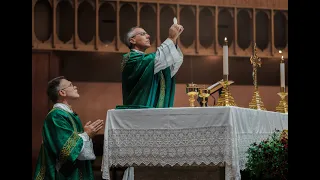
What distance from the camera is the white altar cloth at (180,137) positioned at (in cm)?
436

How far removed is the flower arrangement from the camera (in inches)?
181

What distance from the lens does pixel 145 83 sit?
5.20m

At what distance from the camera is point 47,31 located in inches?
310

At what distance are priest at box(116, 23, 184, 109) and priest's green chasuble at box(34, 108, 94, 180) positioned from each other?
0.49m

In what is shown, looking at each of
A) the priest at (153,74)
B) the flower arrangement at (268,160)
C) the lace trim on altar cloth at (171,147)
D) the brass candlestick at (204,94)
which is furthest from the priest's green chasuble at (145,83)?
the flower arrangement at (268,160)

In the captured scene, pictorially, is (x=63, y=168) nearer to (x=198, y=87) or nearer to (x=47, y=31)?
(x=198, y=87)

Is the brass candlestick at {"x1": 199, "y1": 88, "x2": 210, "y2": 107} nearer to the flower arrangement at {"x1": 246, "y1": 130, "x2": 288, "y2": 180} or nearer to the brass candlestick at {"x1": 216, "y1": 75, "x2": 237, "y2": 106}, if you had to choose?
the brass candlestick at {"x1": 216, "y1": 75, "x2": 237, "y2": 106}

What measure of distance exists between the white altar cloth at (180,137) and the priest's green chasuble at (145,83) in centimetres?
43

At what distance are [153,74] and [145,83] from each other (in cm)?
10

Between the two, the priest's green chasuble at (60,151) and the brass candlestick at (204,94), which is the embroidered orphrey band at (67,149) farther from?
the brass candlestick at (204,94)
